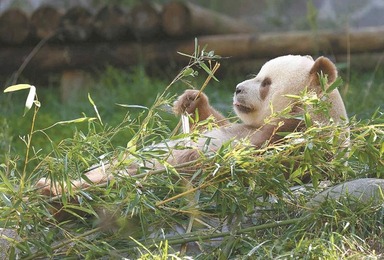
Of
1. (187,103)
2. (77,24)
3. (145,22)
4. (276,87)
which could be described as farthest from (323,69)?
(77,24)

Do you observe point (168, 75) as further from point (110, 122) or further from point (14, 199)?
point (14, 199)

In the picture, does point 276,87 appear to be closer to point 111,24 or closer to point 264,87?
point 264,87

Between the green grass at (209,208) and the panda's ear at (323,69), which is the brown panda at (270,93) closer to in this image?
the panda's ear at (323,69)

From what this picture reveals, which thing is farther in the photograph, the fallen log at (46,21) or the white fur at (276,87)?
the fallen log at (46,21)

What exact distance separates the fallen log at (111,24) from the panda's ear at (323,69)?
185 inches

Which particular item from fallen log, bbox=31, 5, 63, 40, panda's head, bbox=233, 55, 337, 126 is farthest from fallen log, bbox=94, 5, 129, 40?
panda's head, bbox=233, 55, 337, 126

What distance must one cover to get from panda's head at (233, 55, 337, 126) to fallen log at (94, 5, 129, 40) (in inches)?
174

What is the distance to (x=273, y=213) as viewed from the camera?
3.67 meters

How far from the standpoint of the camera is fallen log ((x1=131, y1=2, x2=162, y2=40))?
8852mm

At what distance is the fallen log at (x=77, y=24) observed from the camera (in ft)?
28.9

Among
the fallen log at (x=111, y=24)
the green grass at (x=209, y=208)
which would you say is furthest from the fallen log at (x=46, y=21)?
the green grass at (x=209, y=208)

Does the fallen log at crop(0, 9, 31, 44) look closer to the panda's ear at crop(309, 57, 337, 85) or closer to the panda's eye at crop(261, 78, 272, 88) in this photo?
the panda's eye at crop(261, 78, 272, 88)

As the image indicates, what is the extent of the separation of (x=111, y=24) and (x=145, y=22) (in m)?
0.34

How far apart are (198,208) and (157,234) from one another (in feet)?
0.65
